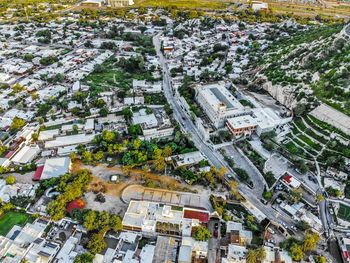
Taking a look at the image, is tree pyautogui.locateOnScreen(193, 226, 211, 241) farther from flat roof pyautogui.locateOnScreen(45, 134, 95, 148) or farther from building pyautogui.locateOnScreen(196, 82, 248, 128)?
flat roof pyautogui.locateOnScreen(45, 134, 95, 148)

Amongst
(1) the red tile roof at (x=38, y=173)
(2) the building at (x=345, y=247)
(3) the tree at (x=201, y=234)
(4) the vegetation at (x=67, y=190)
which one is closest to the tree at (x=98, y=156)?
(4) the vegetation at (x=67, y=190)

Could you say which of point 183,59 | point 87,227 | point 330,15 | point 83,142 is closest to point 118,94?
point 83,142

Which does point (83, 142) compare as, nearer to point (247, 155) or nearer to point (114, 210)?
point (114, 210)

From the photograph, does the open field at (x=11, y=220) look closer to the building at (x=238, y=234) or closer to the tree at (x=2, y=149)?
the tree at (x=2, y=149)

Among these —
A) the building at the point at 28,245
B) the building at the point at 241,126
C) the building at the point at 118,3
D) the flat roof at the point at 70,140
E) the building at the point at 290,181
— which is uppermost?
the building at the point at 118,3

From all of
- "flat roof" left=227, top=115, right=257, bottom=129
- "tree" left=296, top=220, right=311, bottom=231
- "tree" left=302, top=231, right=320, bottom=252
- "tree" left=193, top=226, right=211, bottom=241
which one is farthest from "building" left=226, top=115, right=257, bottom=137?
"tree" left=302, top=231, right=320, bottom=252

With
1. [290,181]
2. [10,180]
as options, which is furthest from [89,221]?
[290,181]
